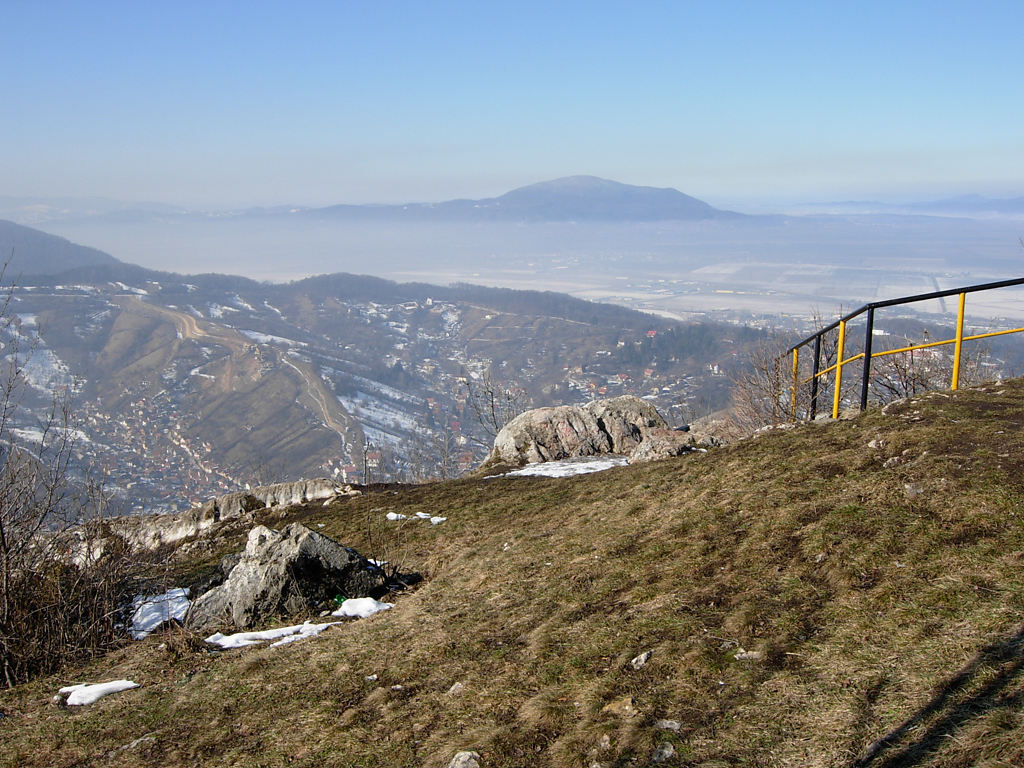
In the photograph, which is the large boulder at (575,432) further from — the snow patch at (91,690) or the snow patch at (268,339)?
the snow patch at (268,339)

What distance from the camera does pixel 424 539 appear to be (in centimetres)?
1012

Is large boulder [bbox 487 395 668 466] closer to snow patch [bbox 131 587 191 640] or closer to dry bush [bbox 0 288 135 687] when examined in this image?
snow patch [bbox 131 587 191 640]

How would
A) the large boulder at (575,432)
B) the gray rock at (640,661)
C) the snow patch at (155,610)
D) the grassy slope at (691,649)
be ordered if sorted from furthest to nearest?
the large boulder at (575,432), the snow patch at (155,610), the gray rock at (640,661), the grassy slope at (691,649)

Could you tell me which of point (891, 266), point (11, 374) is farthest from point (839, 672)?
point (891, 266)

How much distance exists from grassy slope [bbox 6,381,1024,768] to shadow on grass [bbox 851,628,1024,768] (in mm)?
16

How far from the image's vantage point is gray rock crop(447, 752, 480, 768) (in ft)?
13.8

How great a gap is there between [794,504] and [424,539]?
5.15 metres

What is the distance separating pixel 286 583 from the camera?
8.10 m

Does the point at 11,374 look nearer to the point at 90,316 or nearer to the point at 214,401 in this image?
the point at 214,401

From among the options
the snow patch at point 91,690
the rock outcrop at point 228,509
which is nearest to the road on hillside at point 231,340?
the rock outcrop at point 228,509

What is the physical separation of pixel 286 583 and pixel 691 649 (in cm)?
493

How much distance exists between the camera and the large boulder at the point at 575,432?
1556 centimetres

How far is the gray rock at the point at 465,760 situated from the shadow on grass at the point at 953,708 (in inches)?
81.2

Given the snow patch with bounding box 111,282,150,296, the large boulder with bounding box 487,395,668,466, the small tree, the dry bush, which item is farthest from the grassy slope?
the snow patch with bounding box 111,282,150,296
